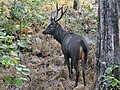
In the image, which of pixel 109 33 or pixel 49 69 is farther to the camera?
pixel 49 69

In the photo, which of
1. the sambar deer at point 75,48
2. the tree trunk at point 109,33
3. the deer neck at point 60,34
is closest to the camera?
the tree trunk at point 109,33

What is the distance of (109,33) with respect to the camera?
5.27 meters

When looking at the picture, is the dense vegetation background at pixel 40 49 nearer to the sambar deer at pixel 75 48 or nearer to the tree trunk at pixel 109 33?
the sambar deer at pixel 75 48

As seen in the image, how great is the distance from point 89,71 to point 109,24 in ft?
7.70

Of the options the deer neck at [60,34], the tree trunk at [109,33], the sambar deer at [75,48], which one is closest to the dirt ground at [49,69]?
the sambar deer at [75,48]

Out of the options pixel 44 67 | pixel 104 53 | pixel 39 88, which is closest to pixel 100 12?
pixel 104 53

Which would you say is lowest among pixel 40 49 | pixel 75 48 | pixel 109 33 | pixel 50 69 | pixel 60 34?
pixel 50 69

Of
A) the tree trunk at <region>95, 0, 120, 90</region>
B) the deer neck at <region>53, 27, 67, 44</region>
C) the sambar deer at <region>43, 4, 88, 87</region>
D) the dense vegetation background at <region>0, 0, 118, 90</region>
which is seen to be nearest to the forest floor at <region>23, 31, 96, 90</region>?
the dense vegetation background at <region>0, 0, 118, 90</region>

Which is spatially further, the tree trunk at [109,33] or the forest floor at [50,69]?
the forest floor at [50,69]

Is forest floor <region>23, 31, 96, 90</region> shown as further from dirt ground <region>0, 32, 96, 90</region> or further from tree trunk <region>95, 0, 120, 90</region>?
tree trunk <region>95, 0, 120, 90</region>

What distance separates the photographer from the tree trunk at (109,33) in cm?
520

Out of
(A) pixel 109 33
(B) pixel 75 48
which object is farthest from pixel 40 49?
(A) pixel 109 33

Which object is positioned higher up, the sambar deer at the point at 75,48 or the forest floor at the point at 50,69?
the sambar deer at the point at 75,48

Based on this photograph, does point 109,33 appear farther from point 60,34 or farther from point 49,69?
point 60,34
